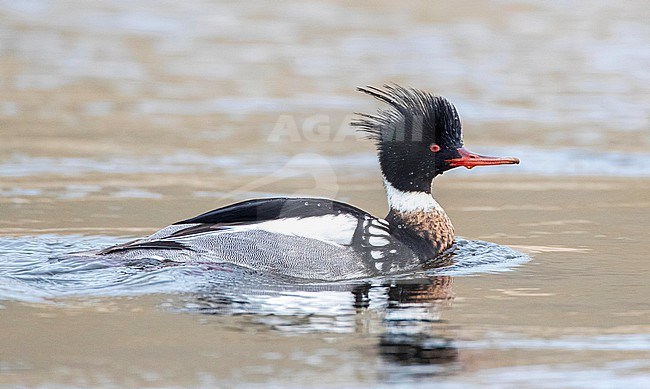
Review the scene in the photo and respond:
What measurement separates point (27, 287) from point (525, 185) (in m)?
5.02

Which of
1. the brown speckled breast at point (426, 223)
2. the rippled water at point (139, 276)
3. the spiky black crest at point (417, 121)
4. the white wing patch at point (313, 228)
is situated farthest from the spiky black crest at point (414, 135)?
the white wing patch at point (313, 228)

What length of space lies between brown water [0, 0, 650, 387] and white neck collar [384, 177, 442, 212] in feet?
2.13

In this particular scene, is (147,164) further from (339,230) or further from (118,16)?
(118,16)

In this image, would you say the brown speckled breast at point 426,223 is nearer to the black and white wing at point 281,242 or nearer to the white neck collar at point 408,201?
the white neck collar at point 408,201

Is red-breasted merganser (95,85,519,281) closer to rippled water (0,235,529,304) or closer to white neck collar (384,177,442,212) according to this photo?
rippled water (0,235,529,304)

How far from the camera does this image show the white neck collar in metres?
8.64

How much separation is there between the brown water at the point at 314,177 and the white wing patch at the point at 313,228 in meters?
0.60

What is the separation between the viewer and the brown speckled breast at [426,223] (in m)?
8.62

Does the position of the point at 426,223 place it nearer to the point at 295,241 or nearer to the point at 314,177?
the point at 295,241

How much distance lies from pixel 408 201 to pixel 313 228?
1.07m

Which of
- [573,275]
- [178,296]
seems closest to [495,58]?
[573,275]

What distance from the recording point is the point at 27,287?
23.5 ft

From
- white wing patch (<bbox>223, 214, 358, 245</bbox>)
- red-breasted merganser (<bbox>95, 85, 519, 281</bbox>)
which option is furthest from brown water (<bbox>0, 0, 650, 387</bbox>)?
white wing patch (<bbox>223, 214, 358, 245</bbox>)

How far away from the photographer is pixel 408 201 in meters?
8.64
